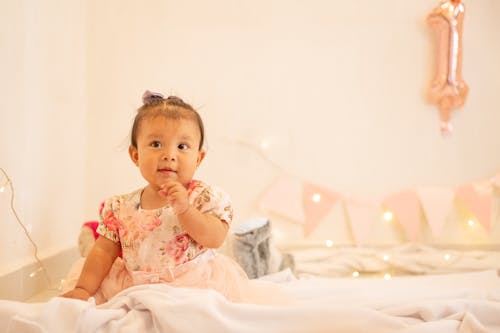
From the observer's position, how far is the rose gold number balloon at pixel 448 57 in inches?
75.6

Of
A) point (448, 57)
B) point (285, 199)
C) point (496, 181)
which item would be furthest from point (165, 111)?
point (496, 181)

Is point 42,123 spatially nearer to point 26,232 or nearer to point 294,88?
point 26,232

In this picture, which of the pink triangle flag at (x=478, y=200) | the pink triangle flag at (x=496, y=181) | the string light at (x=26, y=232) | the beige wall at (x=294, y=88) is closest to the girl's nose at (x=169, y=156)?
the string light at (x=26, y=232)

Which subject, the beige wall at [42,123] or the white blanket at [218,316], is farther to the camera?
the beige wall at [42,123]

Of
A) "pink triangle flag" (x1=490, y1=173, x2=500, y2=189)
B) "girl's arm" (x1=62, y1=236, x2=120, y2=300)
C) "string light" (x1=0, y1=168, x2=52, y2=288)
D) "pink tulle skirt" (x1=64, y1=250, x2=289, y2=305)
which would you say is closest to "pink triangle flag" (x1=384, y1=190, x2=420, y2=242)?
"pink triangle flag" (x1=490, y1=173, x2=500, y2=189)

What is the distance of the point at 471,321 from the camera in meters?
0.79

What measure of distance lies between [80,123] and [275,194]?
0.90m

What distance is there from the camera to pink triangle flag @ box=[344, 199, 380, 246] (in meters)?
1.96

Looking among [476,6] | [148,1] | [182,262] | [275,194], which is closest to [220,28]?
[148,1]

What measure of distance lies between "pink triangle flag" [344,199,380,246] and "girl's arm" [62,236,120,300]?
3.81ft

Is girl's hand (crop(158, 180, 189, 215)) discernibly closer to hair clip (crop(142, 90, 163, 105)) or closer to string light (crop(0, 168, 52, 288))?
hair clip (crop(142, 90, 163, 105))

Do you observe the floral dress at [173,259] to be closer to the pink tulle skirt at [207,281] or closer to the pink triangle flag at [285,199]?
the pink tulle skirt at [207,281]

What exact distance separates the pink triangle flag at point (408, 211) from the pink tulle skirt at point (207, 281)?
1070 mm

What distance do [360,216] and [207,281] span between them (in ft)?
3.70
